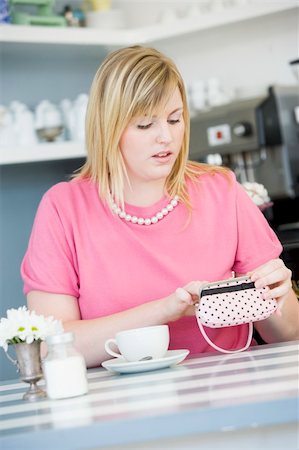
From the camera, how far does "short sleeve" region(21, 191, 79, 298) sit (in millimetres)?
2035

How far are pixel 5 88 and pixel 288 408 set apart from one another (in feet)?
10.6

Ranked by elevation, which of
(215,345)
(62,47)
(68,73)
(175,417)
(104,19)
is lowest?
(215,345)

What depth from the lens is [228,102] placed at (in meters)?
4.38

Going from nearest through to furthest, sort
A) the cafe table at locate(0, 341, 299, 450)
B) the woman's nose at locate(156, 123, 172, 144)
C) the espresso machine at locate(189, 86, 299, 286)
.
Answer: the cafe table at locate(0, 341, 299, 450) → the woman's nose at locate(156, 123, 172, 144) → the espresso machine at locate(189, 86, 299, 286)

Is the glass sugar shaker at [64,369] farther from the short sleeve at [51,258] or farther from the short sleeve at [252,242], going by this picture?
the short sleeve at [252,242]

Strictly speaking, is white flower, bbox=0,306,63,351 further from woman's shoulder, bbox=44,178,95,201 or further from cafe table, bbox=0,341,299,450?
woman's shoulder, bbox=44,178,95,201

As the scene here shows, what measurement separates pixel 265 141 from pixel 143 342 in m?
2.63

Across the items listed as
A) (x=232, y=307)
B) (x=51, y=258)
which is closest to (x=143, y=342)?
(x=232, y=307)

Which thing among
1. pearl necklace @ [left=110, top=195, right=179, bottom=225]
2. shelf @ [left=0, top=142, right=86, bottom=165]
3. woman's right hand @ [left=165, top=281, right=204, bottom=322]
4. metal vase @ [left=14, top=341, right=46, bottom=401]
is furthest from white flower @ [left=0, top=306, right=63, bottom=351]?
shelf @ [left=0, top=142, right=86, bottom=165]

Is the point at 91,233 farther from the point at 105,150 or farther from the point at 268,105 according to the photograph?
the point at 268,105

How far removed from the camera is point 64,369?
1.50m

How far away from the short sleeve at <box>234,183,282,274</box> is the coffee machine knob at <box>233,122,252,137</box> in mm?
2118

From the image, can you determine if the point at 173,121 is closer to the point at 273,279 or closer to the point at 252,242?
the point at 252,242

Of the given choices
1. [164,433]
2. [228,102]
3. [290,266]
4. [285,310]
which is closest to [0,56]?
[228,102]
